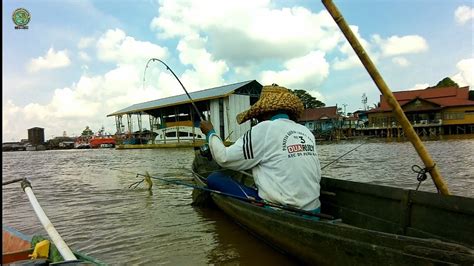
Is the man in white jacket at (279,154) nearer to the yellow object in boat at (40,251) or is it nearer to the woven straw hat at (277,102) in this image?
the woven straw hat at (277,102)

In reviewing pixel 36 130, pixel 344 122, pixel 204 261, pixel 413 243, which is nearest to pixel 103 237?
pixel 204 261

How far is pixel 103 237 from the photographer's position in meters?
5.41

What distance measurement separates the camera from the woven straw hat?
374 cm

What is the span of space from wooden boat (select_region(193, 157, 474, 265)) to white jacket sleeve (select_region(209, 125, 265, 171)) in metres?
0.53

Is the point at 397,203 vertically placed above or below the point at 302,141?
below

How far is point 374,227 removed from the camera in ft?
12.4

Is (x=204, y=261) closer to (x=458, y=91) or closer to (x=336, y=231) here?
(x=336, y=231)

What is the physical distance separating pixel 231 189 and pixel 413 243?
2608 millimetres

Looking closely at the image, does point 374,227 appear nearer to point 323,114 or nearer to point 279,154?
point 279,154

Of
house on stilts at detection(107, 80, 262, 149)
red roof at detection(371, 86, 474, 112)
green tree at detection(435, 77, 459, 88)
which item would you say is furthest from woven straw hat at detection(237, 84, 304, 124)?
green tree at detection(435, 77, 459, 88)

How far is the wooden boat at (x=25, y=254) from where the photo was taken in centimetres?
257

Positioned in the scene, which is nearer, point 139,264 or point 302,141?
point 302,141

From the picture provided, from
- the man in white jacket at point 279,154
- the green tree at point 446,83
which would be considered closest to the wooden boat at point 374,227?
the man in white jacket at point 279,154

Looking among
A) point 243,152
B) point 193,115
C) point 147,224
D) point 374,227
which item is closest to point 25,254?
point 243,152
